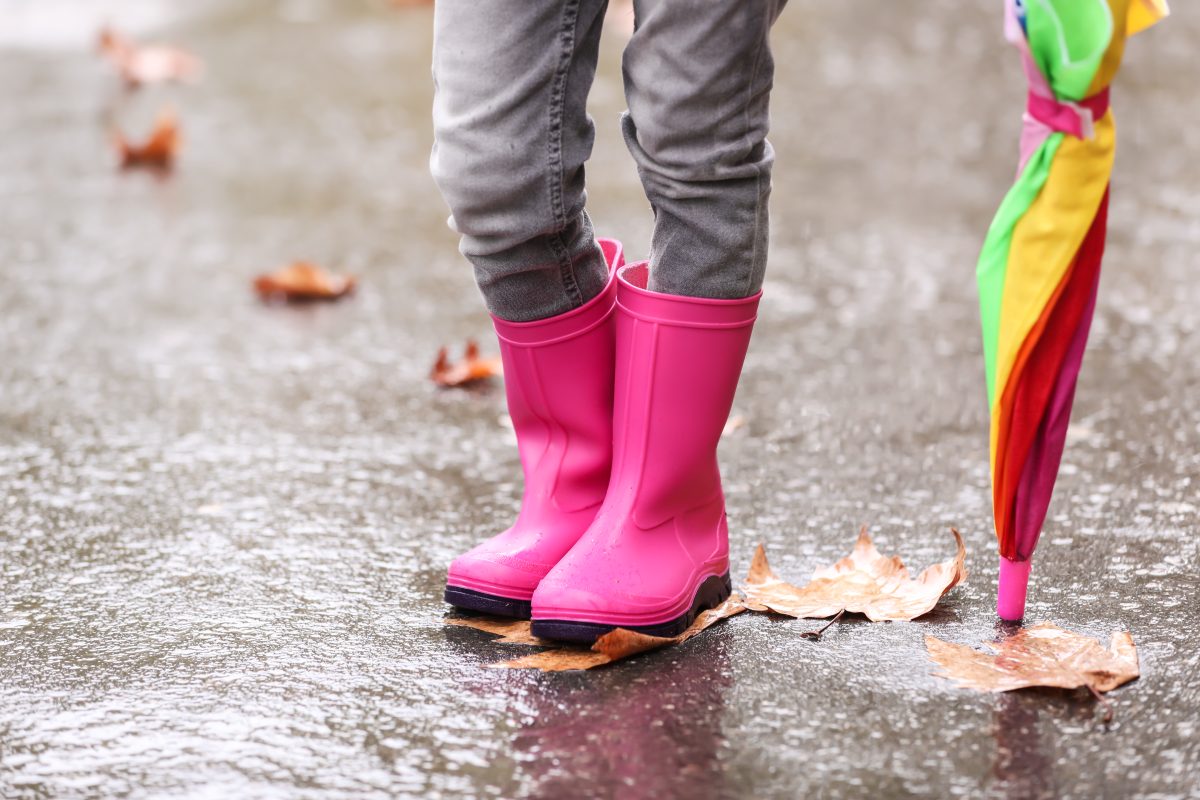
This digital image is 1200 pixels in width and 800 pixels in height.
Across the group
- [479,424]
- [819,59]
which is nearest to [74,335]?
[479,424]

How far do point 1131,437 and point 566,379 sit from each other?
3.15ft

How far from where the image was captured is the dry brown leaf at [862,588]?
5.16 ft

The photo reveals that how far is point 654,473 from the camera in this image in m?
1.56

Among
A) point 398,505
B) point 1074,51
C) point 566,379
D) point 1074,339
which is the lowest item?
point 398,505

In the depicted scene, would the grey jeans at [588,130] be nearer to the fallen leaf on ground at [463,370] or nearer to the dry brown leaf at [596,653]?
the dry brown leaf at [596,653]

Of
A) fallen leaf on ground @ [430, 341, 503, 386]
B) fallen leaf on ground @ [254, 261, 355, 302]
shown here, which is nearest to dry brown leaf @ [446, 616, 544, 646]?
fallen leaf on ground @ [430, 341, 503, 386]

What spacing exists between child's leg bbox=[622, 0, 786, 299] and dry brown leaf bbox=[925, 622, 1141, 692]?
0.45m

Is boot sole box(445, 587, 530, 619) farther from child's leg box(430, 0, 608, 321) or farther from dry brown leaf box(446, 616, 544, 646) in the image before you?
child's leg box(430, 0, 608, 321)

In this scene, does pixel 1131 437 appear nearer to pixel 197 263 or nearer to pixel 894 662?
pixel 894 662

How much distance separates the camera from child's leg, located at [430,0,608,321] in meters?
1.46

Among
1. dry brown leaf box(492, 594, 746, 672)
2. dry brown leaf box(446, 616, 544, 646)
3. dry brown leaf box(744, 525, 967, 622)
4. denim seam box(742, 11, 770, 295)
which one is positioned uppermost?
denim seam box(742, 11, 770, 295)

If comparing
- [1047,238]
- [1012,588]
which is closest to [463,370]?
[1012,588]

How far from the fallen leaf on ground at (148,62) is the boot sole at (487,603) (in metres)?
3.41

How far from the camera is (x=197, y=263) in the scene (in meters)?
3.05
